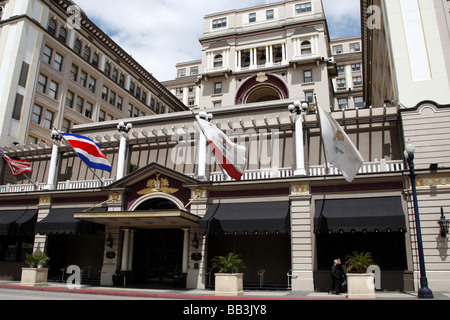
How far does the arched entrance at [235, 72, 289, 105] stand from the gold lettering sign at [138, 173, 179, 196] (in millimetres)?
28801

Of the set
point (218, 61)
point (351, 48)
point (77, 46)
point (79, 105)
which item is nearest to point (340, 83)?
point (351, 48)

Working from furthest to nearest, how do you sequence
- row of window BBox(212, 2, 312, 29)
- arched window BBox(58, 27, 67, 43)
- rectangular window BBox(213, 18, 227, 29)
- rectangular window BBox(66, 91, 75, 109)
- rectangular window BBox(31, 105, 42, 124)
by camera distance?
rectangular window BBox(213, 18, 227, 29) → row of window BBox(212, 2, 312, 29) → rectangular window BBox(66, 91, 75, 109) → arched window BBox(58, 27, 67, 43) → rectangular window BBox(31, 105, 42, 124)

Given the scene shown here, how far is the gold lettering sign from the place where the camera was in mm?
26200

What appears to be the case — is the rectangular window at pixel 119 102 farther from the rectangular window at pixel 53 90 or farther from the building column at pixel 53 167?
the building column at pixel 53 167

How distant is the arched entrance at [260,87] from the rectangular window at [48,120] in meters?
23.8

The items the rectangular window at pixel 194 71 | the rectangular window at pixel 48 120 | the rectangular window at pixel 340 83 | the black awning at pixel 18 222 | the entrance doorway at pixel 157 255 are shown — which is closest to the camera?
the entrance doorway at pixel 157 255

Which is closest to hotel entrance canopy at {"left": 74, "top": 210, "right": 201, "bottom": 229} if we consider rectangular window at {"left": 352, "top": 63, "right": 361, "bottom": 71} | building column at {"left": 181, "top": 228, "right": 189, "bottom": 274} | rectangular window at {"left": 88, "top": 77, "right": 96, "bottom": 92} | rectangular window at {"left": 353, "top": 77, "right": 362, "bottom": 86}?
building column at {"left": 181, "top": 228, "right": 189, "bottom": 274}

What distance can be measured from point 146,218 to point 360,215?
1244 cm

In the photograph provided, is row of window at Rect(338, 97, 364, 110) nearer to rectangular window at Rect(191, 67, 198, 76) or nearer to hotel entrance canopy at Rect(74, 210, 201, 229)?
rectangular window at Rect(191, 67, 198, 76)

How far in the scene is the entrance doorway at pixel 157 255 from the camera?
2698cm

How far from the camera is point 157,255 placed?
2759 centimetres

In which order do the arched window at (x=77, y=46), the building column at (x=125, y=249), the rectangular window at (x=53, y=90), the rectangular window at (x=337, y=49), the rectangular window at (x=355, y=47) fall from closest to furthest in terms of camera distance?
1. the building column at (x=125, y=249)
2. the rectangular window at (x=53, y=90)
3. the arched window at (x=77, y=46)
4. the rectangular window at (x=355, y=47)
5. the rectangular window at (x=337, y=49)

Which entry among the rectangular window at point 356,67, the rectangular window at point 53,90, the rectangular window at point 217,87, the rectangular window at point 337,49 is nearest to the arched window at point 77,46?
the rectangular window at point 53,90

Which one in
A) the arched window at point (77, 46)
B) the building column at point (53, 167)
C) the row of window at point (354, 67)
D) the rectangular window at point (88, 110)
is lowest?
the building column at point (53, 167)
